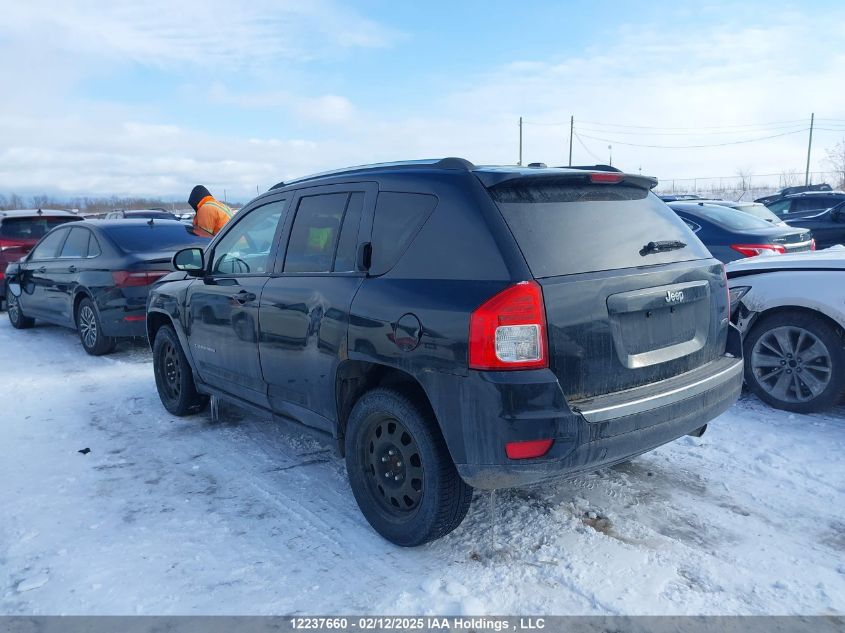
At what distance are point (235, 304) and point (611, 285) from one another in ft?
8.19

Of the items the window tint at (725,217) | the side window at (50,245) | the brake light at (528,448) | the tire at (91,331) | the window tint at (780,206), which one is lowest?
the tire at (91,331)

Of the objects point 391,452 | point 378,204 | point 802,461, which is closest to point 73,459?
point 391,452

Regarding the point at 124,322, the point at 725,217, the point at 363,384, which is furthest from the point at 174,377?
the point at 725,217

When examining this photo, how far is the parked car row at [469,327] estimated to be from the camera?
275 cm

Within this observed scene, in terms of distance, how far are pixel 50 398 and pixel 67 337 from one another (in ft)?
12.1

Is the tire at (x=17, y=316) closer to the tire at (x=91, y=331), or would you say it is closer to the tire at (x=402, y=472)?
the tire at (x=91, y=331)

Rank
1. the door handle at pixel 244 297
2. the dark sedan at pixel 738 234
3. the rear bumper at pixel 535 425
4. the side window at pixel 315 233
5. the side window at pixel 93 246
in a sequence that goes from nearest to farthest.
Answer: the rear bumper at pixel 535 425
the side window at pixel 315 233
the door handle at pixel 244 297
the side window at pixel 93 246
the dark sedan at pixel 738 234

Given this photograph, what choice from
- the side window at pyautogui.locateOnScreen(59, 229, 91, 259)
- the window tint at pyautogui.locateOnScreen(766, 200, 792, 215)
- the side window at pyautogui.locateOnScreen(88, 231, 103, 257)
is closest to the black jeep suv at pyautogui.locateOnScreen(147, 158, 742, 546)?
the side window at pyautogui.locateOnScreen(88, 231, 103, 257)

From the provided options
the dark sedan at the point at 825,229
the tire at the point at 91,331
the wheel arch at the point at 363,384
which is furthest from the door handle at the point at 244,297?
the dark sedan at the point at 825,229

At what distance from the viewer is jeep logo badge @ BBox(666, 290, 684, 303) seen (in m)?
3.15

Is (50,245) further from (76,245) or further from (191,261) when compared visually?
(191,261)

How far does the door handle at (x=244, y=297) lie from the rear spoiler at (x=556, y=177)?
1.81 metres

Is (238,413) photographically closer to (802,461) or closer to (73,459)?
(73,459)

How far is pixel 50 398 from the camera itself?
606 cm
